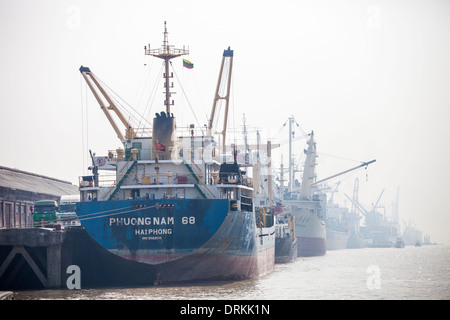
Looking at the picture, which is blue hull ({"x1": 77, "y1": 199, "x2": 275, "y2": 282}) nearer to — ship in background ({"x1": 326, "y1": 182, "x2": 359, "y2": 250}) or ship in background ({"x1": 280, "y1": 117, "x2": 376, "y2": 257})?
ship in background ({"x1": 280, "y1": 117, "x2": 376, "y2": 257})

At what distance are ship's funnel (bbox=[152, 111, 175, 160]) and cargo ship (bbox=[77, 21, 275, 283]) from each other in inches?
2.4

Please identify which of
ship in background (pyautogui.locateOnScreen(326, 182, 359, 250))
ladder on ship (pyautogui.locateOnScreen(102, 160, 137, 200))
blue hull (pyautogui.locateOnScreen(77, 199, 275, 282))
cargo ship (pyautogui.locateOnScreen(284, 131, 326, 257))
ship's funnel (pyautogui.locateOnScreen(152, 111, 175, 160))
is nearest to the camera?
blue hull (pyautogui.locateOnScreen(77, 199, 275, 282))

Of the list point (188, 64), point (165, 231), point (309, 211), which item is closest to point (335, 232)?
point (309, 211)

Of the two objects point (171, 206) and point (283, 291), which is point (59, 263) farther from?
point (283, 291)

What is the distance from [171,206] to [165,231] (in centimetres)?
141

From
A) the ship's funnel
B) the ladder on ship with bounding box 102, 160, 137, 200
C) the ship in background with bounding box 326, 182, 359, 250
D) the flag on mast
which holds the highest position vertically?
the flag on mast

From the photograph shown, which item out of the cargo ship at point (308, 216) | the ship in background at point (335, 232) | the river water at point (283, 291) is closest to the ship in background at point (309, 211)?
the cargo ship at point (308, 216)

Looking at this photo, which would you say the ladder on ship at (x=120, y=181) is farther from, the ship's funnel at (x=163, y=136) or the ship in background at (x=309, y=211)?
the ship in background at (x=309, y=211)

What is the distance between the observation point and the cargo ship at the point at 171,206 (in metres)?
40.7

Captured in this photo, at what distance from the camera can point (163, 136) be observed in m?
45.2

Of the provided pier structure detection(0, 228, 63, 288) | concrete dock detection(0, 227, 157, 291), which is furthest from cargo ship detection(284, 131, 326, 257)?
pier structure detection(0, 228, 63, 288)

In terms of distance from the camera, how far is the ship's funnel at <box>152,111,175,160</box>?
44906mm

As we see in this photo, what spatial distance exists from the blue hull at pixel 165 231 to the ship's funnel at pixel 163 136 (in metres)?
4.88
